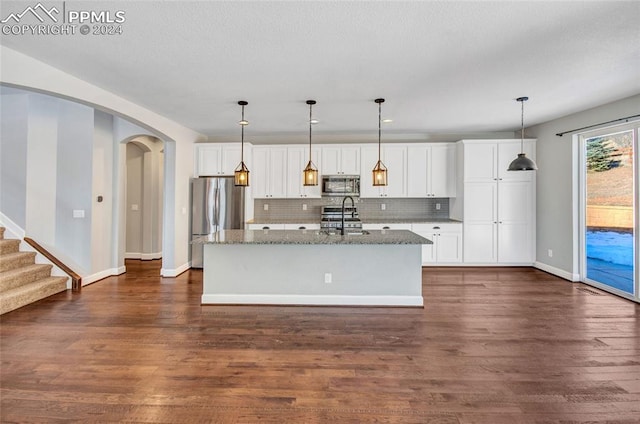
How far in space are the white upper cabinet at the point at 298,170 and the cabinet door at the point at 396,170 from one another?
1.31 meters

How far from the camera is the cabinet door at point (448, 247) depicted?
585 centimetres

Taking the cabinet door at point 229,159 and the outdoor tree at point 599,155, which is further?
the cabinet door at point 229,159

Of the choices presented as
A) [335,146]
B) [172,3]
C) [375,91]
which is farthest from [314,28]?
[335,146]

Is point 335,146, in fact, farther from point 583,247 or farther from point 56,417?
point 56,417

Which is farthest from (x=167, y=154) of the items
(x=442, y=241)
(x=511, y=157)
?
(x=511, y=157)

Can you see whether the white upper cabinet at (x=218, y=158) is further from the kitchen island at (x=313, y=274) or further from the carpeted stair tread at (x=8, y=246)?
the carpeted stair tread at (x=8, y=246)

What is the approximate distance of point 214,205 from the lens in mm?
5691

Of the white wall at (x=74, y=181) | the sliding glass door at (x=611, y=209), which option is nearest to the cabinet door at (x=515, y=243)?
the sliding glass door at (x=611, y=209)

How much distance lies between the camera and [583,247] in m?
→ 4.88

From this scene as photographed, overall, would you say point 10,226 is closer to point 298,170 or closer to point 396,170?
point 298,170

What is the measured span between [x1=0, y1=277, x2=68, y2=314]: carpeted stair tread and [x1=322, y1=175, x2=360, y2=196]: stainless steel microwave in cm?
429

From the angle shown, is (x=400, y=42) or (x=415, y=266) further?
(x=415, y=266)

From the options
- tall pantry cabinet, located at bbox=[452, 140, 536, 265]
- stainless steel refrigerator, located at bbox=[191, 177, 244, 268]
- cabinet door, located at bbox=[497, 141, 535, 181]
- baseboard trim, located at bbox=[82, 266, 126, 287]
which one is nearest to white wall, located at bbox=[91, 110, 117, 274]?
baseboard trim, located at bbox=[82, 266, 126, 287]

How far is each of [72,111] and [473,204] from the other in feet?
22.0
